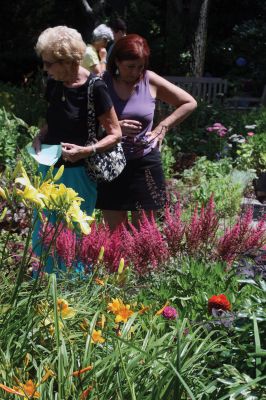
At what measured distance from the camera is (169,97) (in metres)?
4.45

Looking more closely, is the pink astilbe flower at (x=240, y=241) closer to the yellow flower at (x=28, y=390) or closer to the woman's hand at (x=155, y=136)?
the woman's hand at (x=155, y=136)

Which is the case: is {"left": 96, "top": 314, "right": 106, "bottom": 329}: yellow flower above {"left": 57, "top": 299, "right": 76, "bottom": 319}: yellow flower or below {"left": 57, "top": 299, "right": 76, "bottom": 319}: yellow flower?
below

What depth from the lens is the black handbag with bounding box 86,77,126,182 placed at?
12.7 ft

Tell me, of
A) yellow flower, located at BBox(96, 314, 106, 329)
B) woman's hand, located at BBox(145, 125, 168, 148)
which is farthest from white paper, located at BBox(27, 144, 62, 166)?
yellow flower, located at BBox(96, 314, 106, 329)

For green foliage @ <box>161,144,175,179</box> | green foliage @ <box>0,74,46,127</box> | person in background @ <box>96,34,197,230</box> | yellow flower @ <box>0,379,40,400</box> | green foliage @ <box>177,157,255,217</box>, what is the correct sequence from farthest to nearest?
green foliage @ <box>0,74,46,127</box>
green foliage @ <box>161,144,175,179</box>
green foliage @ <box>177,157,255,217</box>
person in background @ <box>96,34,197,230</box>
yellow flower @ <box>0,379,40,400</box>

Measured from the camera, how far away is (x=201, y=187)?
707 cm

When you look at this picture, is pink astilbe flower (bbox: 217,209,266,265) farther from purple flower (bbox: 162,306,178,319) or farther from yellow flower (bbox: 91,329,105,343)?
yellow flower (bbox: 91,329,105,343)

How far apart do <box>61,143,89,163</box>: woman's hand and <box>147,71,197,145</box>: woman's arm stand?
2.05 feet

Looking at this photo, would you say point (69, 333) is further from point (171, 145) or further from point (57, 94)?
point (171, 145)

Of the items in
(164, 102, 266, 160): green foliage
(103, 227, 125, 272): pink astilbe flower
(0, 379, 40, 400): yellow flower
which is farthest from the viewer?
(164, 102, 266, 160): green foliage

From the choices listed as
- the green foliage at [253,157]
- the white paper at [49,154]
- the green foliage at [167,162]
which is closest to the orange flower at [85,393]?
the white paper at [49,154]

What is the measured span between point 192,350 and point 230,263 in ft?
2.54

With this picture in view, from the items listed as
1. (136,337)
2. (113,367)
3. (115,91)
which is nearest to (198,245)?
(136,337)

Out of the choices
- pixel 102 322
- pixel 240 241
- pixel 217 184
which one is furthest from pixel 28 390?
pixel 217 184
